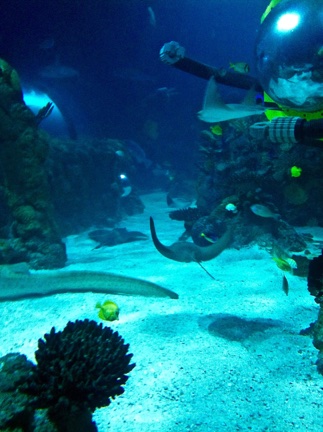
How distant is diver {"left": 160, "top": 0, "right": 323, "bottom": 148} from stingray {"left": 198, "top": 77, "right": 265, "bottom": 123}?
33 centimetres

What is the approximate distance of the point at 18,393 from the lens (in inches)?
80.2

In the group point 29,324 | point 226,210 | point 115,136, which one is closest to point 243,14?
point 115,136

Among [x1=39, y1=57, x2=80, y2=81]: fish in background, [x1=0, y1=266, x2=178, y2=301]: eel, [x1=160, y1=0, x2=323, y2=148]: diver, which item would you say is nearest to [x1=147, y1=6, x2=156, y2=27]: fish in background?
[x1=39, y1=57, x2=80, y2=81]: fish in background

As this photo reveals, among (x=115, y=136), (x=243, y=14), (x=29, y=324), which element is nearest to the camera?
(x=29, y=324)

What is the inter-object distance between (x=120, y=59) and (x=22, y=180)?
51.5ft

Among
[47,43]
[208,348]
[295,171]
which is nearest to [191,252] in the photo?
[208,348]

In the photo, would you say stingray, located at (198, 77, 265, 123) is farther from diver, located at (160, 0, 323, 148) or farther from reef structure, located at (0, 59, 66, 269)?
reef structure, located at (0, 59, 66, 269)

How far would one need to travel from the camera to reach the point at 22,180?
7.11 meters

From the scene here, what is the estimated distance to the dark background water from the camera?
46.0 ft

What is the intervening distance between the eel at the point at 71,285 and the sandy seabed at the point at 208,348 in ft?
0.41

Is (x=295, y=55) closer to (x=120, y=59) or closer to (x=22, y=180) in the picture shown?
(x=22, y=180)

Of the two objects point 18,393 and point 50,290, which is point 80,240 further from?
point 18,393

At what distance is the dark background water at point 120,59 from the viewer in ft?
46.0

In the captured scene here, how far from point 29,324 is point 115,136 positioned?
20.9 m
